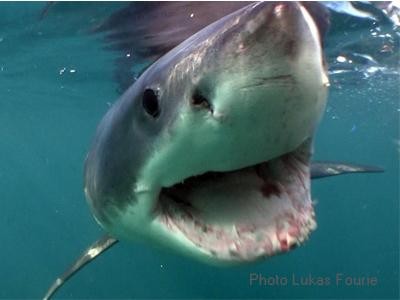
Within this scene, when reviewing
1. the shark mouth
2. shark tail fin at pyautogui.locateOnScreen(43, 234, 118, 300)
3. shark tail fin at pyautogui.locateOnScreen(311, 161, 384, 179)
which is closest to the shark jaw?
the shark mouth

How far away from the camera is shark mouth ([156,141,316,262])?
218cm

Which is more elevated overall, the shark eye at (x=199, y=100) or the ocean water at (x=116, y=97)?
the shark eye at (x=199, y=100)

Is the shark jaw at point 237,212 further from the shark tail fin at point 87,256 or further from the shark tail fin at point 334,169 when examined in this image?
the shark tail fin at point 334,169

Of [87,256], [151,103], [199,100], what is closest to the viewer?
[199,100]

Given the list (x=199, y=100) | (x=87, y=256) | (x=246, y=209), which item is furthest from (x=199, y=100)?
(x=87, y=256)

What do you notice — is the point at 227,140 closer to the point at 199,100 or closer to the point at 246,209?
the point at 199,100

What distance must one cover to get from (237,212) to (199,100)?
709 millimetres

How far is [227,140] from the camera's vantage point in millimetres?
1893

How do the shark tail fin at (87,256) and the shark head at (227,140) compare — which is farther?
the shark tail fin at (87,256)

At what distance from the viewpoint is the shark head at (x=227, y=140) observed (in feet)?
5.72

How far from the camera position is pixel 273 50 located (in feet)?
5.64

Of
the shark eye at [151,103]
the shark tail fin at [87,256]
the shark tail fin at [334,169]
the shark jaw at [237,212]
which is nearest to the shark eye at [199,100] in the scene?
the shark eye at [151,103]

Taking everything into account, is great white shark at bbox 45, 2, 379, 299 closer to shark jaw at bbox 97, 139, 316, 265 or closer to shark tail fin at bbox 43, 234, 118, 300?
shark jaw at bbox 97, 139, 316, 265

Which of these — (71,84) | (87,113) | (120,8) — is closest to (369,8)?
(120,8)
